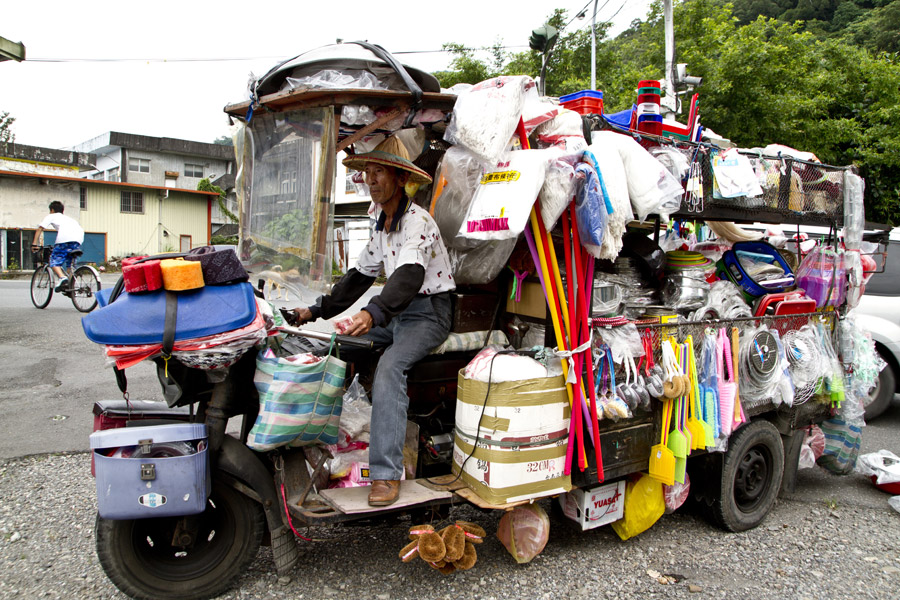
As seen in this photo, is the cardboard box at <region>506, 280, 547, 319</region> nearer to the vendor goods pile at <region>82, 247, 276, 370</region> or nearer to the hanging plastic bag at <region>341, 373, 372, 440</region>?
the hanging plastic bag at <region>341, 373, 372, 440</region>

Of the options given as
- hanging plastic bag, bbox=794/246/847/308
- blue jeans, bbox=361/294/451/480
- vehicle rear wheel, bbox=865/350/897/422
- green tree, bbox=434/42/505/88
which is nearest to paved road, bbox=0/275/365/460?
blue jeans, bbox=361/294/451/480

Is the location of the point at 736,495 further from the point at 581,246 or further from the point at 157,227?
the point at 157,227

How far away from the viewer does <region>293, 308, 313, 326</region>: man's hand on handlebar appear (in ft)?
11.3

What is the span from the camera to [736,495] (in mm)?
3941

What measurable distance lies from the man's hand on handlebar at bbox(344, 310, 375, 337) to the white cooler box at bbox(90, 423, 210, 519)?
848mm

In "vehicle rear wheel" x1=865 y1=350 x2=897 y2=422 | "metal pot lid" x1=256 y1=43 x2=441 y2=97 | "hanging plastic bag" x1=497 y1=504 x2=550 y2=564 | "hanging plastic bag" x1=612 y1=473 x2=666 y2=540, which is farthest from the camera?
"vehicle rear wheel" x1=865 y1=350 x2=897 y2=422

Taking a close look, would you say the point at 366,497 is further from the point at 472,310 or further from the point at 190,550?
the point at 472,310

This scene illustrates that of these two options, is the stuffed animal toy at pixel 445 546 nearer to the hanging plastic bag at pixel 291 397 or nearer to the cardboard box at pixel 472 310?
the hanging plastic bag at pixel 291 397

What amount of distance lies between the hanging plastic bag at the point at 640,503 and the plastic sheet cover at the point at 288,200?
2177 millimetres

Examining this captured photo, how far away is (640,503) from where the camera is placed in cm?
355

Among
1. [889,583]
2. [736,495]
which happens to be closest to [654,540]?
[736,495]

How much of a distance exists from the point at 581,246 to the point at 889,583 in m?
2.53

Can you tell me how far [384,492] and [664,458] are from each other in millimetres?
1603

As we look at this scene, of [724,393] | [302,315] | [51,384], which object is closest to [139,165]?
[51,384]
